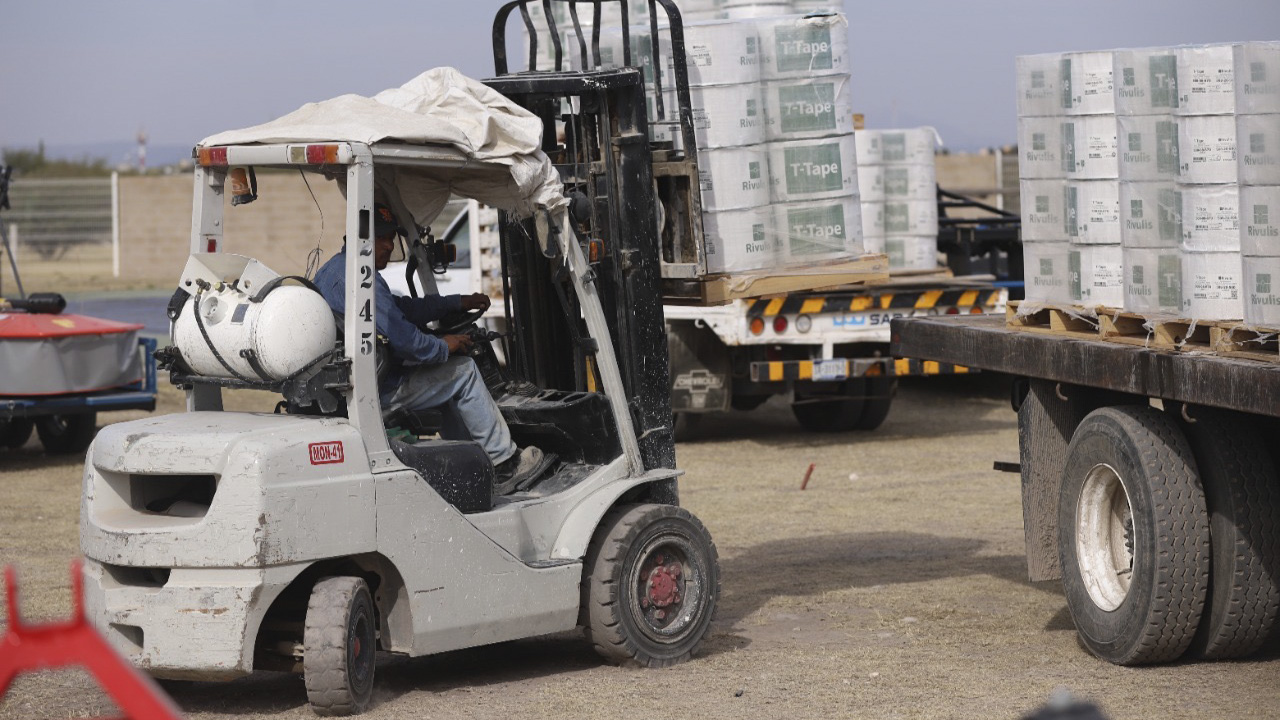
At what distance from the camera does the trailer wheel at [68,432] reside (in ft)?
47.4

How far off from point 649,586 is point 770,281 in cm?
169

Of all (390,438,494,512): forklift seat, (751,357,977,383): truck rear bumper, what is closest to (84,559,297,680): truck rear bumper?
(390,438,494,512): forklift seat

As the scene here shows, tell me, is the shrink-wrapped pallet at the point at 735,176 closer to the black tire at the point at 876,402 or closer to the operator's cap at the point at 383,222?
the operator's cap at the point at 383,222

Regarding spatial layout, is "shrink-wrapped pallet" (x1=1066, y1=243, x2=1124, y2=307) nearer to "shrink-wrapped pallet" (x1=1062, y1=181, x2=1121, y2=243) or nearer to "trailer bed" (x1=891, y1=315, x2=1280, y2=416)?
"shrink-wrapped pallet" (x1=1062, y1=181, x2=1121, y2=243)

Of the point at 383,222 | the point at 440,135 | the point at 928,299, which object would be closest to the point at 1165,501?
the point at 440,135

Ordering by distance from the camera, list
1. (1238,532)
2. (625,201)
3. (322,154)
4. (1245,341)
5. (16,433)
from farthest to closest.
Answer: (16,433)
(625,201)
(1238,532)
(322,154)
(1245,341)

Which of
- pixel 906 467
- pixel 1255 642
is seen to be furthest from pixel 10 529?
pixel 1255 642

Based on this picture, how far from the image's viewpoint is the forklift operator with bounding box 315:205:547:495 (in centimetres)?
623

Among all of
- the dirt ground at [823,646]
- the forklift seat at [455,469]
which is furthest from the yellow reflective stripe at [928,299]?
the forklift seat at [455,469]

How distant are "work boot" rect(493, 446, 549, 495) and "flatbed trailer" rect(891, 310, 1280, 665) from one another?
2.14 meters

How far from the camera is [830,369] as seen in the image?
1400 cm

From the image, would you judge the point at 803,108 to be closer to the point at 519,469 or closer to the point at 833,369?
the point at 519,469

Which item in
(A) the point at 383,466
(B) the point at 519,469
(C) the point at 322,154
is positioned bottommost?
(B) the point at 519,469

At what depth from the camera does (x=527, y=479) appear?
22.7 feet
